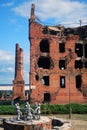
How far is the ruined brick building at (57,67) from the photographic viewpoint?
46562 millimetres

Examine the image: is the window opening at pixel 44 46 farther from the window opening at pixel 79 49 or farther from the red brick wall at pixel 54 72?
the window opening at pixel 79 49

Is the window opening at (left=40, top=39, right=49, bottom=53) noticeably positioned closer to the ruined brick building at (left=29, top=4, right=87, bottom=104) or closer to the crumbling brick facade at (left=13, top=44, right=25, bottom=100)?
the ruined brick building at (left=29, top=4, right=87, bottom=104)

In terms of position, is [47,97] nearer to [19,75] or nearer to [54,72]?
[54,72]

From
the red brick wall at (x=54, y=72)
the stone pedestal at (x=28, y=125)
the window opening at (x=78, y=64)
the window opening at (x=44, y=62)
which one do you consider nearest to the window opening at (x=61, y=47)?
the red brick wall at (x=54, y=72)

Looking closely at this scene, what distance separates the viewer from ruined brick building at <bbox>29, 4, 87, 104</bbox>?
46.6 metres

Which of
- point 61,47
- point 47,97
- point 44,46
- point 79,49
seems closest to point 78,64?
point 79,49

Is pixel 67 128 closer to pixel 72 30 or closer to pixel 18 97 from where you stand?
pixel 18 97

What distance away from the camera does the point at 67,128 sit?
84.5 ft

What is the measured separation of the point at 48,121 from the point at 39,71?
70.7 feet

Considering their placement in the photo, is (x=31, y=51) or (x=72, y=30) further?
(x=72, y=30)

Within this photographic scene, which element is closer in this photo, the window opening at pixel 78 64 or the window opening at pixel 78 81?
A: the window opening at pixel 78 81

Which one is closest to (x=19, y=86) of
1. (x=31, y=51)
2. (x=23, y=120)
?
(x=31, y=51)

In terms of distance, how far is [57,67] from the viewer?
47.5 meters

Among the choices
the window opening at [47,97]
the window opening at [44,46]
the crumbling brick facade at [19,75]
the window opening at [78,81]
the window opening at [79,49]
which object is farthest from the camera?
the window opening at [79,49]
